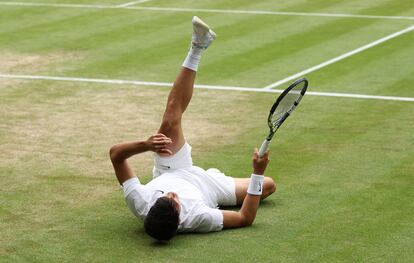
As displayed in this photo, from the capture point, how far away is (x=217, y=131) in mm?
15852

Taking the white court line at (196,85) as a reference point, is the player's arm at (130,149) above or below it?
above

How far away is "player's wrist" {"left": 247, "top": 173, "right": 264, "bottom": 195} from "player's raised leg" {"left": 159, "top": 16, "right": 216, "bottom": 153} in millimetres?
998

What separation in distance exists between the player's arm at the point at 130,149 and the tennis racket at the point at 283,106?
101cm

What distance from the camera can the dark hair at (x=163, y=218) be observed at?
10.7 metres

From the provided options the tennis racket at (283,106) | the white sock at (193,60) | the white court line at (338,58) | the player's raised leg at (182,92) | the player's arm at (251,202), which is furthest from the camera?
the white court line at (338,58)

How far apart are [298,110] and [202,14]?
9.45 metres

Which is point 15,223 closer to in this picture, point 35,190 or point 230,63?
point 35,190

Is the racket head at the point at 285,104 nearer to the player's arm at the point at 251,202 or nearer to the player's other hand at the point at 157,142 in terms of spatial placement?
the player's arm at the point at 251,202

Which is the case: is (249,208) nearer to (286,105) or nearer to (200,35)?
(286,105)

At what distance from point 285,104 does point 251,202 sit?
108 cm

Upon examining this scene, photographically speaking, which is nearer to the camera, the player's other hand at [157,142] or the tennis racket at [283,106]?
the player's other hand at [157,142]

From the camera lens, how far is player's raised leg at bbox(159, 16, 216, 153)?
11820 mm

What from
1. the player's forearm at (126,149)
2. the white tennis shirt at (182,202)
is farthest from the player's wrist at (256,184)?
the player's forearm at (126,149)

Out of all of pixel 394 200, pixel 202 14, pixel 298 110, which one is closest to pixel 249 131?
pixel 298 110
